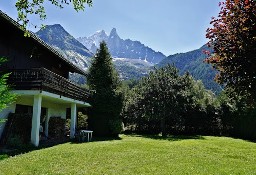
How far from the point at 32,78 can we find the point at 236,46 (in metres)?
14.3

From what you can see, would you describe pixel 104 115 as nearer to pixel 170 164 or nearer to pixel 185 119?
pixel 185 119

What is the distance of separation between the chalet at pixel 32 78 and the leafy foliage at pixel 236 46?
432 inches

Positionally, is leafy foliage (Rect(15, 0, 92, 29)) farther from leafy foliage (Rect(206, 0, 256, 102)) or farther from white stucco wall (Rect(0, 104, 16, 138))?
white stucco wall (Rect(0, 104, 16, 138))

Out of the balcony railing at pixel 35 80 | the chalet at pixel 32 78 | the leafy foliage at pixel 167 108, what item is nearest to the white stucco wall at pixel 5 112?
the chalet at pixel 32 78

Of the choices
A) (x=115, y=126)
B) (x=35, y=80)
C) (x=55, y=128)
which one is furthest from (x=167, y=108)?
(x=35, y=80)

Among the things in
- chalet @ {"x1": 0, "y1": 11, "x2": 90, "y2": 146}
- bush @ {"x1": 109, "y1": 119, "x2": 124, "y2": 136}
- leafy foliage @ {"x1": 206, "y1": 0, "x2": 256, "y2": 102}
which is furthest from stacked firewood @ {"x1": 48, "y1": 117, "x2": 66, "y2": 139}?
leafy foliage @ {"x1": 206, "y1": 0, "x2": 256, "y2": 102}

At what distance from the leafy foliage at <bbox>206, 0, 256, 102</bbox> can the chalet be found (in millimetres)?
10965

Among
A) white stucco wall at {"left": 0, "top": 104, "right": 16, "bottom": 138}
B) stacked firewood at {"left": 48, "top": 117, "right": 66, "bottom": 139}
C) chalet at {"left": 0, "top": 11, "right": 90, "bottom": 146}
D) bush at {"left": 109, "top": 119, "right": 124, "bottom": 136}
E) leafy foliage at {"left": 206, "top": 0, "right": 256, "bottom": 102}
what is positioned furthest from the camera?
bush at {"left": 109, "top": 119, "right": 124, "bottom": 136}

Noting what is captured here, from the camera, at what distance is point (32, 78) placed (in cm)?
2078

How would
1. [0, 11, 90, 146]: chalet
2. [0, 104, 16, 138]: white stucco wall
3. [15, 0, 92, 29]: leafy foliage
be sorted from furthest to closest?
[0, 104, 16, 138]: white stucco wall, [0, 11, 90, 146]: chalet, [15, 0, 92, 29]: leafy foliage

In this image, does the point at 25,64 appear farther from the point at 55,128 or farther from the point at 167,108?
the point at 167,108

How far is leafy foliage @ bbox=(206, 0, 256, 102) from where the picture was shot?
10359 millimetres

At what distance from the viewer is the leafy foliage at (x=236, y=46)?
1036cm

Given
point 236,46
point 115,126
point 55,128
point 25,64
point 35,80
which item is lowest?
point 55,128
